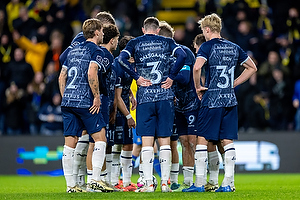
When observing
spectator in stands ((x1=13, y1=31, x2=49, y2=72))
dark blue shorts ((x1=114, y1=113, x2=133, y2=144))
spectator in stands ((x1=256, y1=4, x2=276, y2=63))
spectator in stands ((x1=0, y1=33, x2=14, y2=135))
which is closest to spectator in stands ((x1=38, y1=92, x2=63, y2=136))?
spectator in stands ((x1=0, y1=33, x2=14, y2=135))

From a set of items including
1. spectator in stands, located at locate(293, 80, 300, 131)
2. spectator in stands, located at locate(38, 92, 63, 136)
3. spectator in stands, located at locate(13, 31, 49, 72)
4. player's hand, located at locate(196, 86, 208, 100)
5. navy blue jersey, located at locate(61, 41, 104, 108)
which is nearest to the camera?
navy blue jersey, located at locate(61, 41, 104, 108)

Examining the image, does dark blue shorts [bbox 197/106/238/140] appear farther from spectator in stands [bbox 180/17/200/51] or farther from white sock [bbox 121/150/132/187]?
spectator in stands [bbox 180/17/200/51]

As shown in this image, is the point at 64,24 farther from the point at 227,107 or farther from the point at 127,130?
the point at 227,107

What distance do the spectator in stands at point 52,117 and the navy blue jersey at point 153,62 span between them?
792cm

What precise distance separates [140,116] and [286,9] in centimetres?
1148

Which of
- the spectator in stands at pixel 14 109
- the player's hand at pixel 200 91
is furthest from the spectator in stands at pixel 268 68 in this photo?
the player's hand at pixel 200 91

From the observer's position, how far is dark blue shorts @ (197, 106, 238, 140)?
8.80 metres

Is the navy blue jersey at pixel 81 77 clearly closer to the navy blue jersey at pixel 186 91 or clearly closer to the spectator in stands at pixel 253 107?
the navy blue jersey at pixel 186 91

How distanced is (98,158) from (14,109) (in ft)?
28.3

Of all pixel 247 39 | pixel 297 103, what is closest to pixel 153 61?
pixel 297 103

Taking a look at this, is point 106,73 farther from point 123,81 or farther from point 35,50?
point 35,50

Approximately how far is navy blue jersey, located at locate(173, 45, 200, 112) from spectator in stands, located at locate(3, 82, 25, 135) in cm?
806

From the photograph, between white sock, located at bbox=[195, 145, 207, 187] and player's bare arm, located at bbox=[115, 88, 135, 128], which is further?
player's bare arm, located at bbox=[115, 88, 135, 128]

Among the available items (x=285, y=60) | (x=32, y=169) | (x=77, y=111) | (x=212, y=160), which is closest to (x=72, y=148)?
(x=77, y=111)
